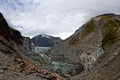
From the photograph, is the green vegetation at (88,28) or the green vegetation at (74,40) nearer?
the green vegetation at (88,28)

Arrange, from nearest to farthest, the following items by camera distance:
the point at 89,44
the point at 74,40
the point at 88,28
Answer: the point at 89,44 < the point at 88,28 < the point at 74,40

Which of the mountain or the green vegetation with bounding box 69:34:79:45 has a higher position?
the green vegetation with bounding box 69:34:79:45

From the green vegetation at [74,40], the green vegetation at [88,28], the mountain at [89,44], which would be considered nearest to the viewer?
the mountain at [89,44]

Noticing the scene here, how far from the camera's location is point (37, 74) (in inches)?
2147

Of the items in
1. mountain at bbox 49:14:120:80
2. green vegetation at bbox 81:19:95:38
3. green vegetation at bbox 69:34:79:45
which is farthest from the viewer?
green vegetation at bbox 69:34:79:45

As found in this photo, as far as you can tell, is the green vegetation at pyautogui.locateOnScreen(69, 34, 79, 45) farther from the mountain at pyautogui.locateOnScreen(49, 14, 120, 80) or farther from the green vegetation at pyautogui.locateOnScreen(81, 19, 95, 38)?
the green vegetation at pyautogui.locateOnScreen(81, 19, 95, 38)

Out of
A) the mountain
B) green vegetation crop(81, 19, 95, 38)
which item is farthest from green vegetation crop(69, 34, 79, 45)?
green vegetation crop(81, 19, 95, 38)

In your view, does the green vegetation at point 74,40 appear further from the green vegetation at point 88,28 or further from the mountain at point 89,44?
the green vegetation at point 88,28

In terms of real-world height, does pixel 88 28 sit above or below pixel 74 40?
above

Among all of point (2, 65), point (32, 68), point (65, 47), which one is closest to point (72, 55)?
point (65, 47)

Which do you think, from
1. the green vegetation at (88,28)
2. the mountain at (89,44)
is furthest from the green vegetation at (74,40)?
the green vegetation at (88,28)

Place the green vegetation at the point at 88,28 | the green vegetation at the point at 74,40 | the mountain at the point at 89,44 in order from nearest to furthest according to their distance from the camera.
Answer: the mountain at the point at 89,44 → the green vegetation at the point at 88,28 → the green vegetation at the point at 74,40

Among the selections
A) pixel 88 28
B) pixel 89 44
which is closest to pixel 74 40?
pixel 88 28

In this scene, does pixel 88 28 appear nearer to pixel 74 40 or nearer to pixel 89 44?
pixel 74 40
